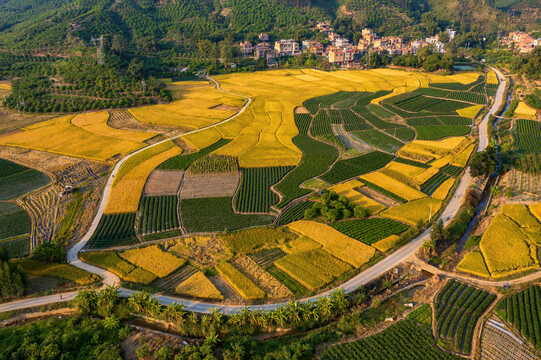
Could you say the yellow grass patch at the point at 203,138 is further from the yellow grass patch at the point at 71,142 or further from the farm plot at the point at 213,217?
the farm plot at the point at 213,217

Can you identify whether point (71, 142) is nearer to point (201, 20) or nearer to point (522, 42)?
point (201, 20)

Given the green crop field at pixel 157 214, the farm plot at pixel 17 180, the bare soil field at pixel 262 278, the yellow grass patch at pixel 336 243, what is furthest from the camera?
the farm plot at pixel 17 180

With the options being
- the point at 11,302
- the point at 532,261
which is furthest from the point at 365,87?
the point at 11,302

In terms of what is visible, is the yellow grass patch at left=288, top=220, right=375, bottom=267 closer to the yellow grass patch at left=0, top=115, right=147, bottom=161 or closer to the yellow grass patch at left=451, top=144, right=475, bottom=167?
the yellow grass patch at left=451, top=144, right=475, bottom=167

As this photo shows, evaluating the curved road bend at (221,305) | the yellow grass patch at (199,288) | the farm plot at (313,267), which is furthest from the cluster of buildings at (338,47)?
the yellow grass patch at (199,288)

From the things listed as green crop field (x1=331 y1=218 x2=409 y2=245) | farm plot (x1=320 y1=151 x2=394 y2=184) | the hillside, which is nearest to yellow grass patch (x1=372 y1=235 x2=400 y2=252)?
green crop field (x1=331 y1=218 x2=409 y2=245)

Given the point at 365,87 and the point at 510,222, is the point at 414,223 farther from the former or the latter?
the point at 365,87

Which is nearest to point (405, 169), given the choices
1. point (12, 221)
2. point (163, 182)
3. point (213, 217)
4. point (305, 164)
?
point (305, 164)

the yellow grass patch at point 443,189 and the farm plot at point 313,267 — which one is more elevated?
the yellow grass patch at point 443,189
